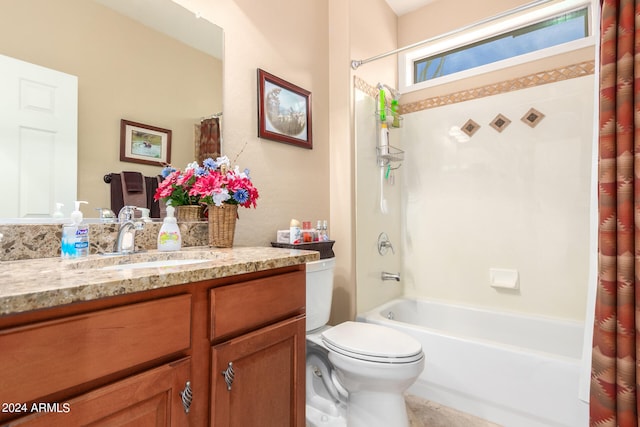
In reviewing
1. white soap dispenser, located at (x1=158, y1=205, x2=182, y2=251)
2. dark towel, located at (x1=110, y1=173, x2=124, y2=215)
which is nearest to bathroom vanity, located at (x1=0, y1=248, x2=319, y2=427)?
white soap dispenser, located at (x1=158, y1=205, x2=182, y2=251)

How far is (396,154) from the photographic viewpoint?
249 centimetres

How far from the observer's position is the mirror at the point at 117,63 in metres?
A: 1.08

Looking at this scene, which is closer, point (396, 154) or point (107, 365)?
point (107, 365)

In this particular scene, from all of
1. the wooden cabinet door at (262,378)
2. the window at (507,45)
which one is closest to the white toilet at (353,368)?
the wooden cabinet door at (262,378)

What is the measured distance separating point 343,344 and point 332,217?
987mm

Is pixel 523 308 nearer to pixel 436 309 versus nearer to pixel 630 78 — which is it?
pixel 436 309

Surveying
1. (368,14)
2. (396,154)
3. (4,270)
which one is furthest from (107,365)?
(368,14)

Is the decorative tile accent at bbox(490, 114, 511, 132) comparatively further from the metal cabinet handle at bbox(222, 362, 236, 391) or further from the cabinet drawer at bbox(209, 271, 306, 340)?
the metal cabinet handle at bbox(222, 362, 236, 391)

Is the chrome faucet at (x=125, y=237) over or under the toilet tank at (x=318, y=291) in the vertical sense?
over

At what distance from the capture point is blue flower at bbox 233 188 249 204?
1395mm

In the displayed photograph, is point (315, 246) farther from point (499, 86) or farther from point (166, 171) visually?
point (499, 86)

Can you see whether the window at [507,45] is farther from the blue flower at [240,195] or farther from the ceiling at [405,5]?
the blue flower at [240,195]

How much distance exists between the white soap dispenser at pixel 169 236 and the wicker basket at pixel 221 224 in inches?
5.6

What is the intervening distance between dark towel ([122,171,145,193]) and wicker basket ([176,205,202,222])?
6.7 inches
